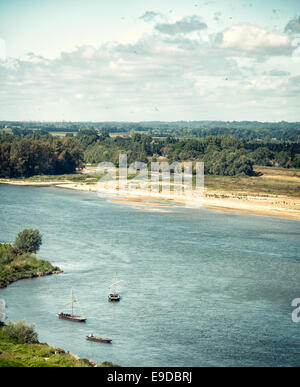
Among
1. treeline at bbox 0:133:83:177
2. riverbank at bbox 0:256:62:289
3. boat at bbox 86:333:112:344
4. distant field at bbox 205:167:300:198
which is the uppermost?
treeline at bbox 0:133:83:177

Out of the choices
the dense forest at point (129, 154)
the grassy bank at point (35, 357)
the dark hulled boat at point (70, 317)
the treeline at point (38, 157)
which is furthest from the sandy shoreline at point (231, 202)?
the grassy bank at point (35, 357)

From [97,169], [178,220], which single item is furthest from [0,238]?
[97,169]

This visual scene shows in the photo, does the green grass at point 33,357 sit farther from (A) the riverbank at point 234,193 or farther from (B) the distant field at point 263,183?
(B) the distant field at point 263,183

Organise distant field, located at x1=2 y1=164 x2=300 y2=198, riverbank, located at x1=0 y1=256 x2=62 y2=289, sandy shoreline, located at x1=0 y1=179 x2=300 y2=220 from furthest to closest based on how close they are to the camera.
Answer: distant field, located at x1=2 y1=164 x2=300 y2=198 → sandy shoreline, located at x1=0 y1=179 x2=300 y2=220 → riverbank, located at x1=0 y1=256 x2=62 y2=289

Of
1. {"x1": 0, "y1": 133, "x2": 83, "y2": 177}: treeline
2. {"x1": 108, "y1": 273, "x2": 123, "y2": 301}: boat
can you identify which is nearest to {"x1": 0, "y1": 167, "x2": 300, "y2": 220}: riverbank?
{"x1": 0, "y1": 133, "x2": 83, "y2": 177}: treeline

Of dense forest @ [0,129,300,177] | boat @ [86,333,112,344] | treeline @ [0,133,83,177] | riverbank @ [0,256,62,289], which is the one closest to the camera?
boat @ [86,333,112,344]

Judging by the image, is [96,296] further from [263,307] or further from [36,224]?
[36,224]

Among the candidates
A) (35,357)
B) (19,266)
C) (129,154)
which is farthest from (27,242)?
(129,154)

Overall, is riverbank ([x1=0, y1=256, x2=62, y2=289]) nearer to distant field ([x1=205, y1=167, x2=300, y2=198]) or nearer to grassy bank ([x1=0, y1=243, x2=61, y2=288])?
grassy bank ([x1=0, y1=243, x2=61, y2=288])
